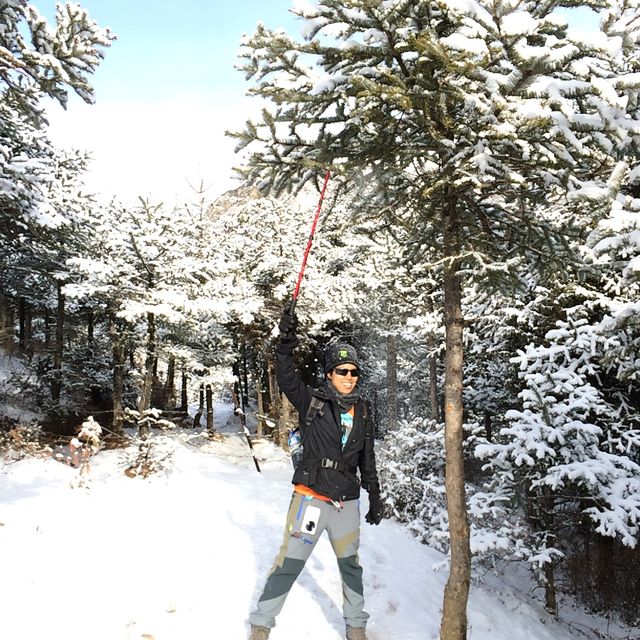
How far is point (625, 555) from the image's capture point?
10.9 m

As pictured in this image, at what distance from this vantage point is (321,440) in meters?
4.28

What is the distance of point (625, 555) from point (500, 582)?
12.6 feet

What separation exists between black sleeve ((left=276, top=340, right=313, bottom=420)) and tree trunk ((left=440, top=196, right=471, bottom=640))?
1.63 m

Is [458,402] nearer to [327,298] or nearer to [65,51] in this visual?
[65,51]

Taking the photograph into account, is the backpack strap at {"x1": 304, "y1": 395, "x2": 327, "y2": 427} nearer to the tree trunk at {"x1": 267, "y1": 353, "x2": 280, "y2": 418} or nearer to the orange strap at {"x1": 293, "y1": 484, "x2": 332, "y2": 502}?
the orange strap at {"x1": 293, "y1": 484, "x2": 332, "y2": 502}

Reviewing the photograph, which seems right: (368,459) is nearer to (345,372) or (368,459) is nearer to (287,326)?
(345,372)

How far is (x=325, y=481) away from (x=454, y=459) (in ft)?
5.08

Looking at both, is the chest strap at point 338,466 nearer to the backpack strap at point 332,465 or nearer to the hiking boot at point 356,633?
the backpack strap at point 332,465

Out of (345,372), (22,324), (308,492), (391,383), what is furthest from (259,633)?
(22,324)

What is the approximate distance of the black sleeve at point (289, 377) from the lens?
4.19 m

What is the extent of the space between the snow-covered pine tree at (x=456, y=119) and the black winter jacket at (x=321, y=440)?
48.9 inches

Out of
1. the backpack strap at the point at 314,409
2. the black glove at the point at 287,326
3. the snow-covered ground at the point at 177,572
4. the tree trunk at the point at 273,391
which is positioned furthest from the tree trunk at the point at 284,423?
the black glove at the point at 287,326

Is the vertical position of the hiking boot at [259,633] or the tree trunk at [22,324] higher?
the tree trunk at [22,324]

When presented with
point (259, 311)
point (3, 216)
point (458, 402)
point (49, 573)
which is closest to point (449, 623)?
point (458, 402)
